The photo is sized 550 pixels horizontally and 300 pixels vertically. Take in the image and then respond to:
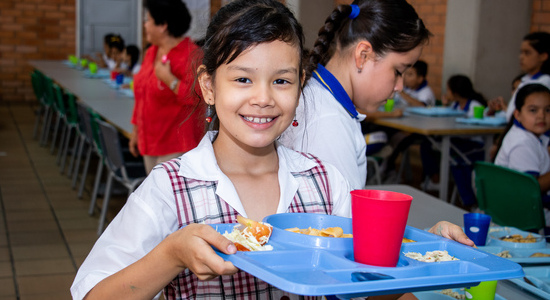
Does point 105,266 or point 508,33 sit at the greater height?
point 508,33

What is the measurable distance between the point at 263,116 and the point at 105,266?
0.39 meters

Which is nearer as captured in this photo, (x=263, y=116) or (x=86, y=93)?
(x=263, y=116)

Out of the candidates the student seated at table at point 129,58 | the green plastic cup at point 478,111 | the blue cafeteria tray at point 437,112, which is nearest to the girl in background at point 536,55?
the green plastic cup at point 478,111

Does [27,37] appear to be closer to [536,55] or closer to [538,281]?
[536,55]

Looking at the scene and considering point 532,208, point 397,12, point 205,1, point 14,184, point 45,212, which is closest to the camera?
point 397,12

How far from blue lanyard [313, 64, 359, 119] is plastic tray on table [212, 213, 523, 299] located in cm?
68

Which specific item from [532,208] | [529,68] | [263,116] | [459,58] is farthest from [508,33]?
[263,116]

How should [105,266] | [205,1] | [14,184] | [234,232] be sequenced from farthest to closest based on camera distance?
[205,1]
[14,184]
[105,266]
[234,232]

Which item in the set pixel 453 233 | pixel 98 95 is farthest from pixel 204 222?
pixel 98 95

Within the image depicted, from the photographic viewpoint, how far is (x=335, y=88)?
5.36ft

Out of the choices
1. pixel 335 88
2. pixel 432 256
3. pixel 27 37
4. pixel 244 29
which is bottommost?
pixel 432 256

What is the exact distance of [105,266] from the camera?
105 cm

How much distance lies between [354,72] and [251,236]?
2.94 feet

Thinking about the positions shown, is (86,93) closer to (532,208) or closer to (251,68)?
(532,208)
